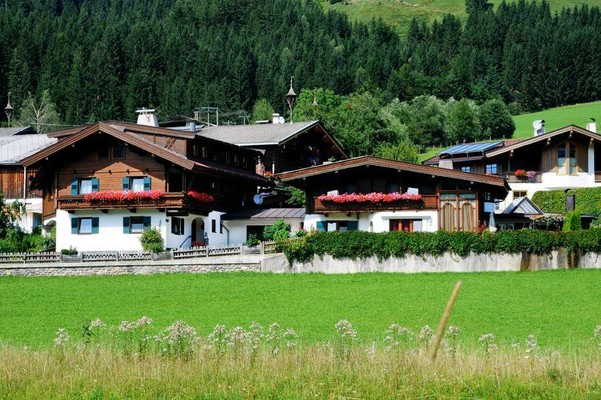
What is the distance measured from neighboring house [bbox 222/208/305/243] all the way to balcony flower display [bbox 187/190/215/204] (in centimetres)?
209

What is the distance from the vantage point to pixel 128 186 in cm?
5212

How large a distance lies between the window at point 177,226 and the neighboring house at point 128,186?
0.11 feet

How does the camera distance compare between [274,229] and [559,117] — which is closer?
[274,229]

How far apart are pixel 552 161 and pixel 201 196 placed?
20962 millimetres

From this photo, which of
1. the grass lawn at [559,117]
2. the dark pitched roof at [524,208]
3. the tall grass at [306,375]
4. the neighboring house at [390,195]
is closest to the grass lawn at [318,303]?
the tall grass at [306,375]

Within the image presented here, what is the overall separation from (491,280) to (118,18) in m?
165

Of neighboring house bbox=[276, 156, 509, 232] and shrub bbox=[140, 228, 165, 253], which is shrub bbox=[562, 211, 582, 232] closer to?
neighboring house bbox=[276, 156, 509, 232]

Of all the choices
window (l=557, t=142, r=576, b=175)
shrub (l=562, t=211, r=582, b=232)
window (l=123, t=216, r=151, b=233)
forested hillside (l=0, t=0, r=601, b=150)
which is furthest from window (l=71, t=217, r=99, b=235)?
forested hillside (l=0, t=0, r=601, b=150)

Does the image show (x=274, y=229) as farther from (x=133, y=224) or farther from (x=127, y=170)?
(x=127, y=170)

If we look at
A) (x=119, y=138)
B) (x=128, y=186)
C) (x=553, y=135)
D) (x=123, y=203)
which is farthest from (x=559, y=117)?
(x=123, y=203)


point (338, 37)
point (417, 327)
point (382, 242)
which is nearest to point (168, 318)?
point (417, 327)

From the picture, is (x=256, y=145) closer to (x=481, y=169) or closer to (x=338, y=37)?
(x=481, y=169)

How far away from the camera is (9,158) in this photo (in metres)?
61.5

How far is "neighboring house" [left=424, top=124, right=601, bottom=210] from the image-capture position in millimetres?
59219
